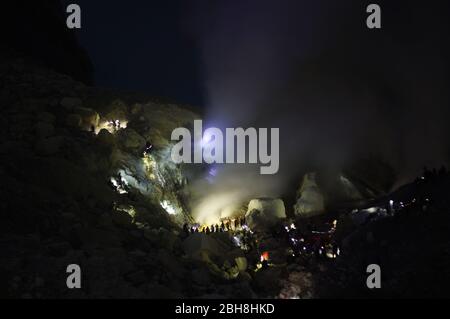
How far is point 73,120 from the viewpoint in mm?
19281

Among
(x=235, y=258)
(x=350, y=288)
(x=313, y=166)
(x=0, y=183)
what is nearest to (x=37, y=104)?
(x=0, y=183)

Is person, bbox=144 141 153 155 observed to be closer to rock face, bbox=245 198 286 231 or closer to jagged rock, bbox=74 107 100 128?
jagged rock, bbox=74 107 100 128

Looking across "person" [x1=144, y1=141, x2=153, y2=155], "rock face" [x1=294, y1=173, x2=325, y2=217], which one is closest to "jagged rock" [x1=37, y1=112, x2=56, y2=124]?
"person" [x1=144, y1=141, x2=153, y2=155]

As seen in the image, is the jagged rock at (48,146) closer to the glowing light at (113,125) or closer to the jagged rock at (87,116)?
the jagged rock at (87,116)

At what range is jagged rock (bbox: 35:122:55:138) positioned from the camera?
16609 millimetres

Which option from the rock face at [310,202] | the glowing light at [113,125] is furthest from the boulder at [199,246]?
the rock face at [310,202]

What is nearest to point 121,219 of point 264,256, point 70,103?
point 264,256

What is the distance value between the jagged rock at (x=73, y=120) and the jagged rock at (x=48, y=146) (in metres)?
2.79

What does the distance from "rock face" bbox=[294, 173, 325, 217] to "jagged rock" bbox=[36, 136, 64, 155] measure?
51.6 feet

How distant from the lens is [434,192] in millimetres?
15211

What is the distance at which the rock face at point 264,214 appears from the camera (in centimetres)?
2267
